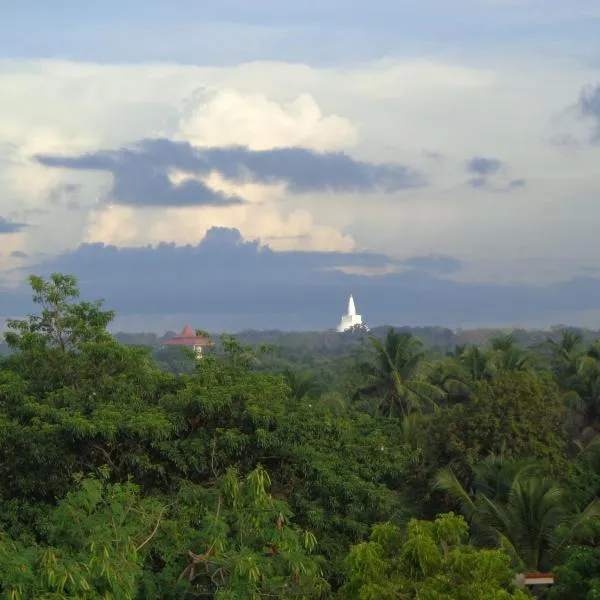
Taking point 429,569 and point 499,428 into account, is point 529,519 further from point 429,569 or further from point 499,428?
point 429,569

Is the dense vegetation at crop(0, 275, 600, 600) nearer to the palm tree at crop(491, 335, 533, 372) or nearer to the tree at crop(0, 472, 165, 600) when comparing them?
the tree at crop(0, 472, 165, 600)

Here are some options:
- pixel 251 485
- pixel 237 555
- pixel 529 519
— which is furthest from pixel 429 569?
pixel 529 519

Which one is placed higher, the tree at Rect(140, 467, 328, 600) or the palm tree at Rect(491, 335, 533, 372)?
the palm tree at Rect(491, 335, 533, 372)

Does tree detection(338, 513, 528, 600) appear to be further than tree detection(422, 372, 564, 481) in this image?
No

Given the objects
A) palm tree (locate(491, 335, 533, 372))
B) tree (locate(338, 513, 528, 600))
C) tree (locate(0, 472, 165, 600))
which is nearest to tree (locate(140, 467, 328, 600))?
tree (locate(0, 472, 165, 600))

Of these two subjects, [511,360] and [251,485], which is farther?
[511,360]

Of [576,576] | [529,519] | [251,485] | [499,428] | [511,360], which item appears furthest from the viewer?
[511,360]

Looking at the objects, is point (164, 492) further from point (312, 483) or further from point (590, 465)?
point (590, 465)
